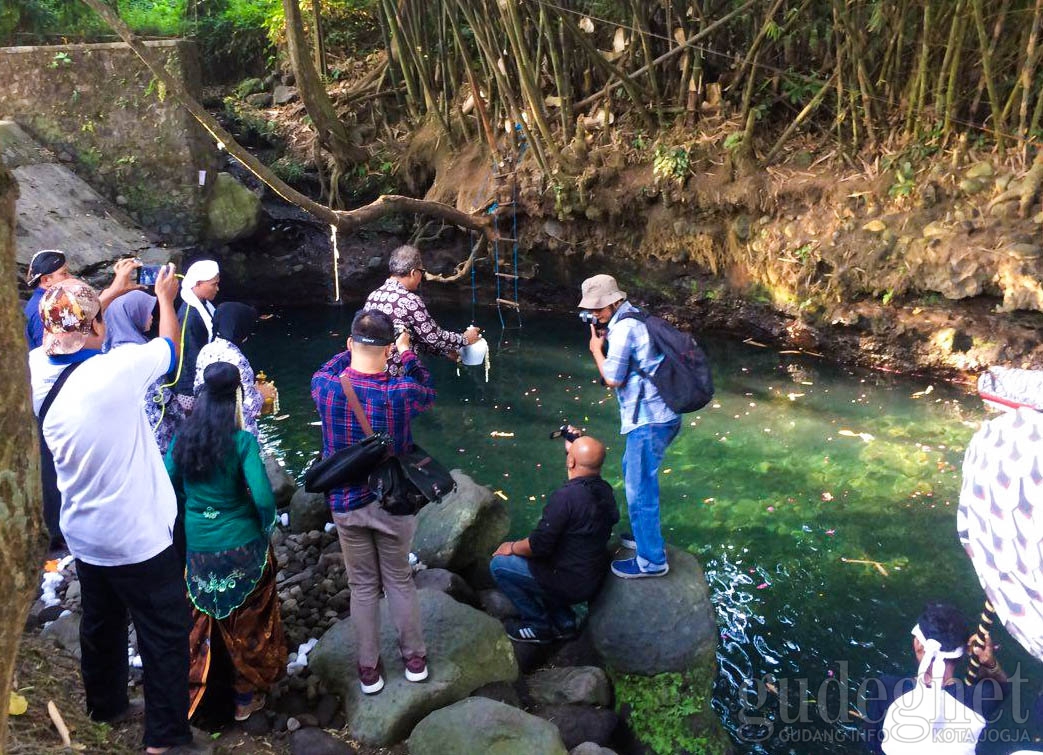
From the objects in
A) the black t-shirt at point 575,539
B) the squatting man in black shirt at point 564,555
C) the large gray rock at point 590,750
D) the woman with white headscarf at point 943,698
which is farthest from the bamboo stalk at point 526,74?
the woman with white headscarf at point 943,698

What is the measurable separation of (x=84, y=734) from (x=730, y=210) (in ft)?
27.8

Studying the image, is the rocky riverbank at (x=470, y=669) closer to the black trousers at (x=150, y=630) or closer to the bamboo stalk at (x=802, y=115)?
the black trousers at (x=150, y=630)

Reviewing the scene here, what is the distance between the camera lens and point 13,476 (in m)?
1.66

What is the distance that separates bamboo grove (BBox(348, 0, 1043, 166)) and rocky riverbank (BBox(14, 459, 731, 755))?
654 cm

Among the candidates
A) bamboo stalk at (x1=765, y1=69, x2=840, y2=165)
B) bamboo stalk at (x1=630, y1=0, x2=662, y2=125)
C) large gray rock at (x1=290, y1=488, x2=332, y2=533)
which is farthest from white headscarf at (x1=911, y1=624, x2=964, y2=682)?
bamboo stalk at (x1=630, y1=0, x2=662, y2=125)

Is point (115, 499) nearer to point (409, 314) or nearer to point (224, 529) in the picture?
point (224, 529)

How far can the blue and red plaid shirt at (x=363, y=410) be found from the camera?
348 centimetres

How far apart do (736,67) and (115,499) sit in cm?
922

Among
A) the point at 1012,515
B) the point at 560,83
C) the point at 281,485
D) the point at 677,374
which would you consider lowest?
the point at 281,485

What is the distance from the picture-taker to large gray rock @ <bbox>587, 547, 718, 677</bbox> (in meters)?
4.18

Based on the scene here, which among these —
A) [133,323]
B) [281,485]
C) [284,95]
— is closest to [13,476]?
[133,323]

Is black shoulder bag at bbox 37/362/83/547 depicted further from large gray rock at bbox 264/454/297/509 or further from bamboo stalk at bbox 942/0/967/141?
bamboo stalk at bbox 942/0/967/141

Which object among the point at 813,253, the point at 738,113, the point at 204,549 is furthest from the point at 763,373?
the point at 204,549

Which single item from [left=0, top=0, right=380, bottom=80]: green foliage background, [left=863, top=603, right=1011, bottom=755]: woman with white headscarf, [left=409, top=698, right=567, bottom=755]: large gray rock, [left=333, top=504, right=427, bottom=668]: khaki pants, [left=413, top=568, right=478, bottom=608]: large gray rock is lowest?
[left=413, top=568, right=478, bottom=608]: large gray rock
